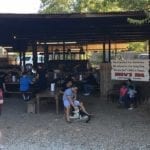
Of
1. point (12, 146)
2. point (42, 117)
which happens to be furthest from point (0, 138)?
point (42, 117)

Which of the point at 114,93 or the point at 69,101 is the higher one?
the point at 69,101

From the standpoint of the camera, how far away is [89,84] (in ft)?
73.3

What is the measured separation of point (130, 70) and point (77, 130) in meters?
6.94

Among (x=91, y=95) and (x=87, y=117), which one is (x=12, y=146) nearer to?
(x=87, y=117)

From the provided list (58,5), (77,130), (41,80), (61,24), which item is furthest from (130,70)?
(58,5)

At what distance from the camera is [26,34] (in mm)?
24609

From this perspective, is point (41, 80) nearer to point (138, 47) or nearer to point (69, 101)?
point (69, 101)

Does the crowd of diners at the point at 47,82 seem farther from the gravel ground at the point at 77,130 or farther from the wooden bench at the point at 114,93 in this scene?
the wooden bench at the point at 114,93

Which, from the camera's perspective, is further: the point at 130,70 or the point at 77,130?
the point at 130,70

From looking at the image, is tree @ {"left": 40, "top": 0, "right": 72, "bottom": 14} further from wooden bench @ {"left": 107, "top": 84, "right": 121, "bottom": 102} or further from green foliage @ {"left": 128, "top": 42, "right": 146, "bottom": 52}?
wooden bench @ {"left": 107, "top": 84, "right": 121, "bottom": 102}

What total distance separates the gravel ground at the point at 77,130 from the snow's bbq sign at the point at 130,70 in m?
1.89

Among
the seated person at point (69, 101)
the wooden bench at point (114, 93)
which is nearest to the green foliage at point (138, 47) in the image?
the wooden bench at point (114, 93)

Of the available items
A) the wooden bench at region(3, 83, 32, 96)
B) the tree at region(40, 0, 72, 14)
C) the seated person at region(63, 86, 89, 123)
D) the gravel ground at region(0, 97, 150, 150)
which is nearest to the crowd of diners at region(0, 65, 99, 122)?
the seated person at region(63, 86, 89, 123)

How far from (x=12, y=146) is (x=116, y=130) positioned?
299 centimetres
